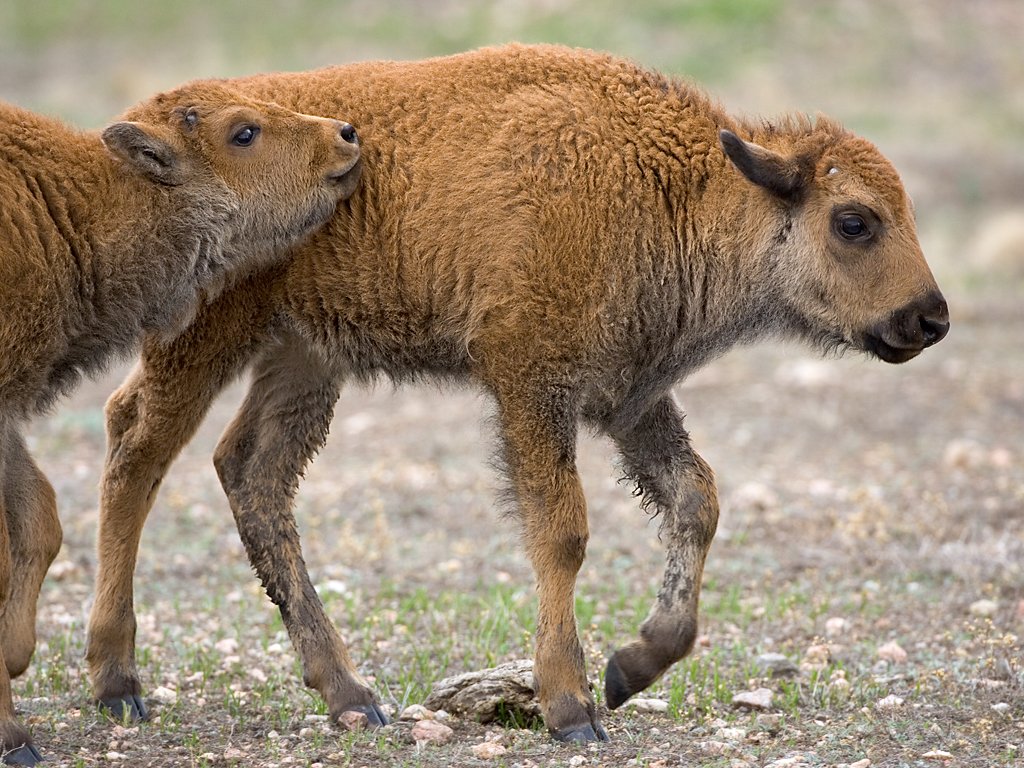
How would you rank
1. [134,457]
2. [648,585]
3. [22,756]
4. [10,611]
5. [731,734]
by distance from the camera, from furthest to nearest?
[648,585]
[134,457]
[10,611]
[731,734]
[22,756]

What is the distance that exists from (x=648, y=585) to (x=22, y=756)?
4.15 meters

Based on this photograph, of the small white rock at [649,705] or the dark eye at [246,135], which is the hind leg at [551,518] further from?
the dark eye at [246,135]

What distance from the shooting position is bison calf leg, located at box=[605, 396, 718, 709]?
6.54 m

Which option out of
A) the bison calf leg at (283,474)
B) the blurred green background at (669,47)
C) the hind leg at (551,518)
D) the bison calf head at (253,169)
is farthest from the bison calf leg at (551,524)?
the blurred green background at (669,47)

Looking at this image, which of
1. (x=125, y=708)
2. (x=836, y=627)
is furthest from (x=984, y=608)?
(x=125, y=708)

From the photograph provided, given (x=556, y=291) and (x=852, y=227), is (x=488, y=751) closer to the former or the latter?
(x=556, y=291)

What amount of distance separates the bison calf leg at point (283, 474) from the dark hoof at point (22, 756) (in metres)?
1.34

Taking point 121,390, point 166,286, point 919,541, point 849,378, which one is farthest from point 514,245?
point 849,378

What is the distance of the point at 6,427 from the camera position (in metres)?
6.11

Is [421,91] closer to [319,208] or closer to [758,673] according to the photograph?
[319,208]

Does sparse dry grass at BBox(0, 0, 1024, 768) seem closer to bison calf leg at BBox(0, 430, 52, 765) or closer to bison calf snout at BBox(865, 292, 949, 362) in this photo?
bison calf leg at BBox(0, 430, 52, 765)

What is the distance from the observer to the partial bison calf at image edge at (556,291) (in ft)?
21.0

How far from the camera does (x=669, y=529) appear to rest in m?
6.90

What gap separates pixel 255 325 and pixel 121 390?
878 millimetres
